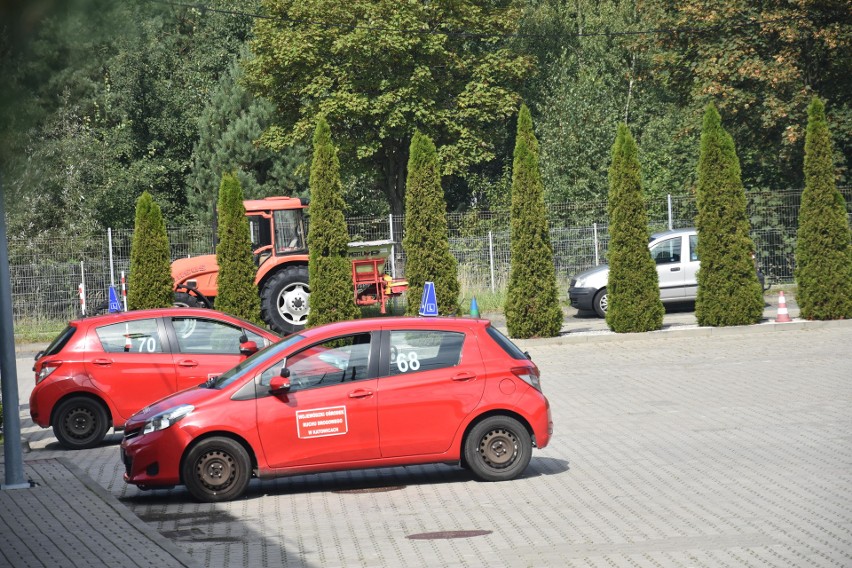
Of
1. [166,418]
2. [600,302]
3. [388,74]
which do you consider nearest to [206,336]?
[166,418]

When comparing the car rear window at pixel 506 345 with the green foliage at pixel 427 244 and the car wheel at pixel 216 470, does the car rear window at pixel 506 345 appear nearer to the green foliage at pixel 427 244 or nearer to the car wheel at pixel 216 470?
the car wheel at pixel 216 470

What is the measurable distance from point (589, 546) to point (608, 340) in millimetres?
16815

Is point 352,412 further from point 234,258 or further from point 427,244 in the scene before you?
point 234,258

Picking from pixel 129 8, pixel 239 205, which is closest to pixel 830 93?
pixel 239 205

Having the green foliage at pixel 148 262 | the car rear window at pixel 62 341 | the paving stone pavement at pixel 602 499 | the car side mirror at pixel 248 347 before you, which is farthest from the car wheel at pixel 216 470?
the green foliage at pixel 148 262

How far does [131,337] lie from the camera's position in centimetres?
1477

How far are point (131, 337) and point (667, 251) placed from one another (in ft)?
57.5

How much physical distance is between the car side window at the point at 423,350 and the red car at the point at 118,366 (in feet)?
11.8

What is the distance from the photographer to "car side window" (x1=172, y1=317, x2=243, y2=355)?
14.9 metres

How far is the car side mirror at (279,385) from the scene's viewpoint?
1095cm

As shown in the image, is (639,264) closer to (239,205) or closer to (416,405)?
(239,205)

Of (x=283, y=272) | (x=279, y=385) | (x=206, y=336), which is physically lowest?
(x=279, y=385)

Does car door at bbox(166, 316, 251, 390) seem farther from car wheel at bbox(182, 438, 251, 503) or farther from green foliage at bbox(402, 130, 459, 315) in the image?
green foliage at bbox(402, 130, 459, 315)

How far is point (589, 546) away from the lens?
28.1ft
